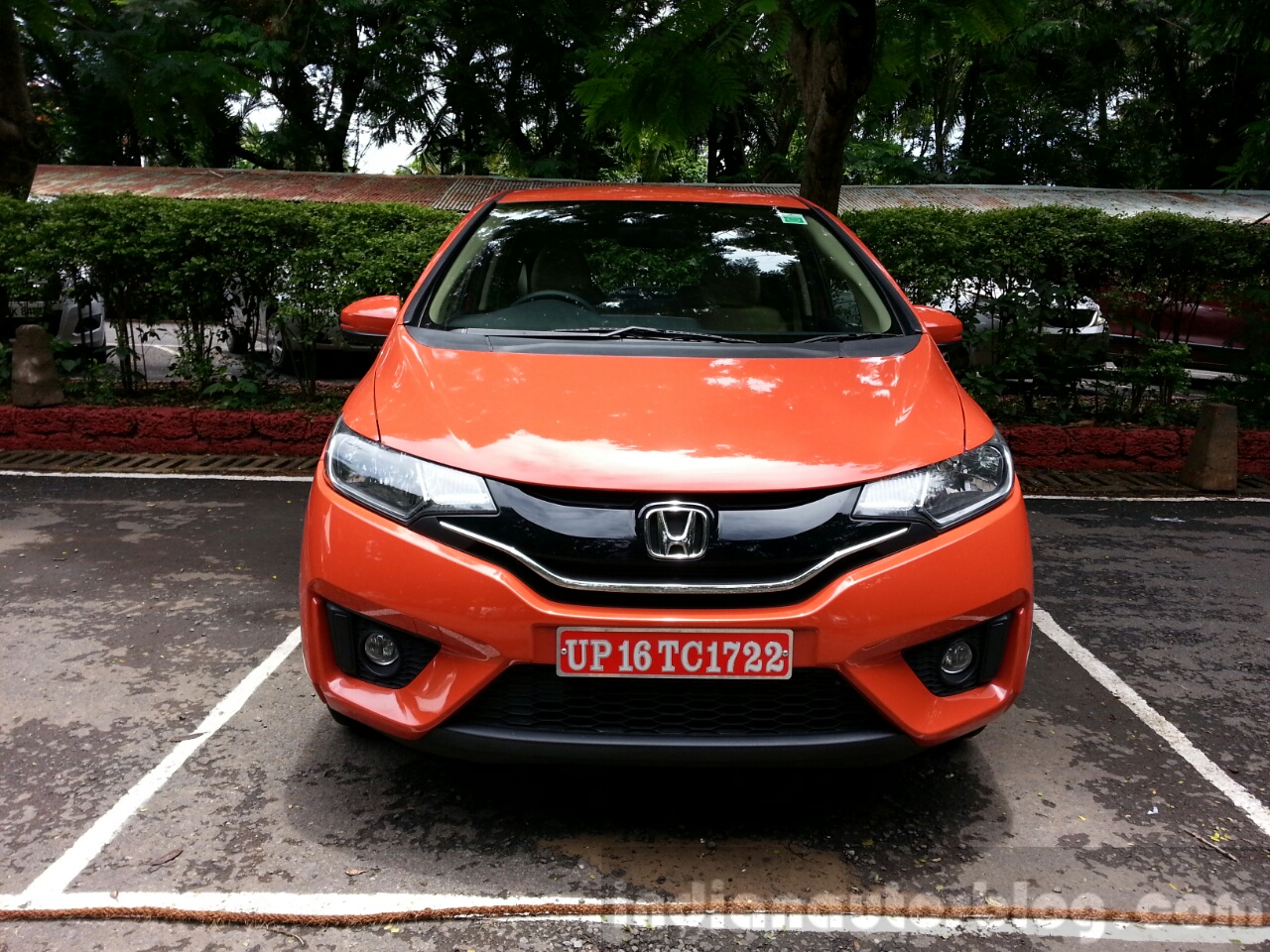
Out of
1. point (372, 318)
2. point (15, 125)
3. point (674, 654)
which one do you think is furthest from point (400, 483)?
point (15, 125)

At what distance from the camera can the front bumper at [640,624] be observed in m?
2.46

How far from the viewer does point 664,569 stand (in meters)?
2.49

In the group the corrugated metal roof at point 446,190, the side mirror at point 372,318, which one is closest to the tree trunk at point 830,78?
the side mirror at point 372,318

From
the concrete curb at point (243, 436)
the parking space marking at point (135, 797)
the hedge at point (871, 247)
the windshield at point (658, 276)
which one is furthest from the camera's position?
the hedge at point (871, 247)

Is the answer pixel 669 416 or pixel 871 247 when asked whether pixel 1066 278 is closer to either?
pixel 871 247

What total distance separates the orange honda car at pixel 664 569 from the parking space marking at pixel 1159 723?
0.87 metres

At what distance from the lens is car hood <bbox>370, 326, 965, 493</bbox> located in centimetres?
257

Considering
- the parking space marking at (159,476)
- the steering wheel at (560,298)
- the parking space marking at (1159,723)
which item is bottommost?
the parking space marking at (159,476)

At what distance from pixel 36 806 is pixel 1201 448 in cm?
673

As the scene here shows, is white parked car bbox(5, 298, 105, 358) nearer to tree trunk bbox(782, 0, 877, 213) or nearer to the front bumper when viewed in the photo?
tree trunk bbox(782, 0, 877, 213)

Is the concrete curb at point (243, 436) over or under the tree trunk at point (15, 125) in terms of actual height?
under

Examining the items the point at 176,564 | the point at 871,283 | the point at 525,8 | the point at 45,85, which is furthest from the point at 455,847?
the point at 45,85

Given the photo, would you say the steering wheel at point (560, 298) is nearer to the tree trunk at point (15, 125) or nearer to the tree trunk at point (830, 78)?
the tree trunk at point (830, 78)

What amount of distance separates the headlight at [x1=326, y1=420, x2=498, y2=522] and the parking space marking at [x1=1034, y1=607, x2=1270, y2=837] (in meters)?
2.23
